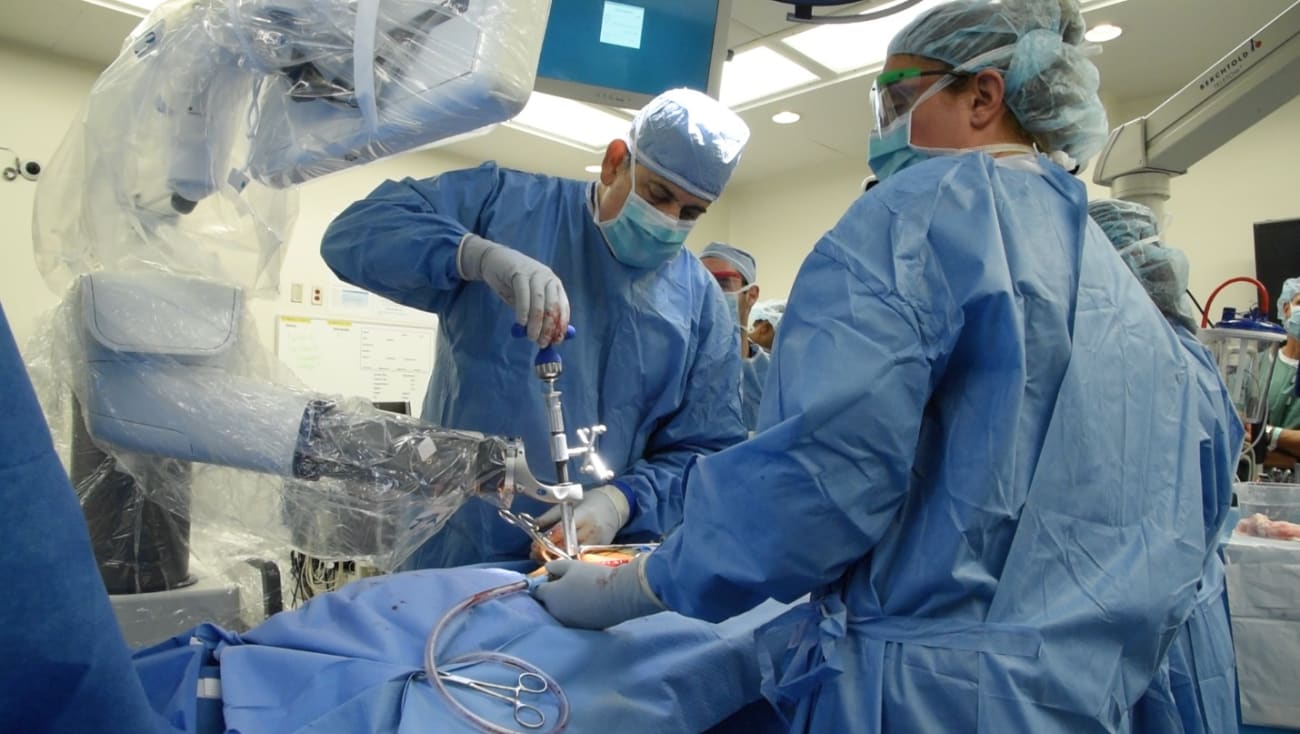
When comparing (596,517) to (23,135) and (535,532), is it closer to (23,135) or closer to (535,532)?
(535,532)

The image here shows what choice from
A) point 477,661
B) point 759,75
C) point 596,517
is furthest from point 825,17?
point 759,75

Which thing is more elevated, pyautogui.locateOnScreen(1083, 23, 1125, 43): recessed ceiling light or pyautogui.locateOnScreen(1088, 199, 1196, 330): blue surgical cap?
pyautogui.locateOnScreen(1083, 23, 1125, 43): recessed ceiling light

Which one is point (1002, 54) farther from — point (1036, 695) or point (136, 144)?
point (136, 144)

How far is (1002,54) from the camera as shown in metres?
0.98

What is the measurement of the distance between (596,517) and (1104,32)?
3.12 m

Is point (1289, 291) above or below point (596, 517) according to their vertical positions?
above

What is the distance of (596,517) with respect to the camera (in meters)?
1.36

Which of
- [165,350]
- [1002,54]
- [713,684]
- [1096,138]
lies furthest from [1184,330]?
[165,350]

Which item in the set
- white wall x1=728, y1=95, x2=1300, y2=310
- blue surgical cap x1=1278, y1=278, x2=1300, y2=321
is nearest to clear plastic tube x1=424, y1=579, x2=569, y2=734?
white wall x1=728, y1=95, x2=1300, y2=310

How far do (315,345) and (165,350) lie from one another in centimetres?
379

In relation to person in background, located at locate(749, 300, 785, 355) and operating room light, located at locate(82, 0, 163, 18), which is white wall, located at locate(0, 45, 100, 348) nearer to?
operating room light, located at locate(82, 0, 163, 18)

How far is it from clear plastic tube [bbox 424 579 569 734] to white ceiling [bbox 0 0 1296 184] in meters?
2.14

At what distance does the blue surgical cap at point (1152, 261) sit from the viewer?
152 centimetres

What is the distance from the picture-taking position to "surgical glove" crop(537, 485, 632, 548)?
4.30 ft
